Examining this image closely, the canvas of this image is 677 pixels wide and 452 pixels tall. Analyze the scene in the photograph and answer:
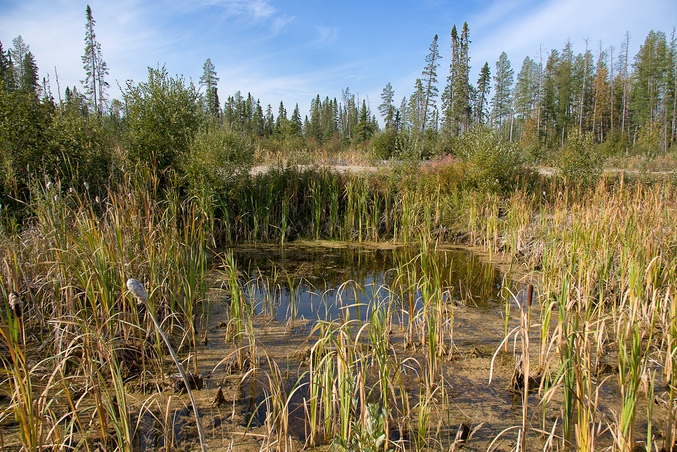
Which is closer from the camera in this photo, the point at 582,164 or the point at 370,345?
the point at 370,345

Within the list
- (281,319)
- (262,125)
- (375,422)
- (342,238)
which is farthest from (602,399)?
(262,125)

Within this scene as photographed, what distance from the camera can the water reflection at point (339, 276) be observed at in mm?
4414

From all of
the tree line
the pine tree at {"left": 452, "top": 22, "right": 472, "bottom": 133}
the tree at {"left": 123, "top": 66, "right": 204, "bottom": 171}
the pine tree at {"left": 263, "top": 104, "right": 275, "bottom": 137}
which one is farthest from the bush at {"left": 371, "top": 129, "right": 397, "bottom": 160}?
the pine tree at {"left": 263, "top": 104, "right": 275, "bottom": 137}

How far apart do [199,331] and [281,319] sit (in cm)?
84

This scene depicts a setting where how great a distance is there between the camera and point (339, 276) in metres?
5.95

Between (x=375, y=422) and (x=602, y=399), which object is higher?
(x=375, y=422)

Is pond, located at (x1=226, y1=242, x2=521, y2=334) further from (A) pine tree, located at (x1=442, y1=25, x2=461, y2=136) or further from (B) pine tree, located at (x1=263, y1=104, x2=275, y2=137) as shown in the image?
(B) pine tree, located at (x1=263, y1=104, x2=275, y2=137)

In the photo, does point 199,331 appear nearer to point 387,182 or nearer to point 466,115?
point 387,182

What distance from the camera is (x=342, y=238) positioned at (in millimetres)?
8359

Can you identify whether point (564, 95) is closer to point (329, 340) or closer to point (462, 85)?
point (462, 85)

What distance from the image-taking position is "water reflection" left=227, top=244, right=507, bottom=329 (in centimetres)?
441

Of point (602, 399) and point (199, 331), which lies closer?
point (602, 399)

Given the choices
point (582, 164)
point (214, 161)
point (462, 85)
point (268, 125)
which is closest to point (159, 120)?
point (214, 161)

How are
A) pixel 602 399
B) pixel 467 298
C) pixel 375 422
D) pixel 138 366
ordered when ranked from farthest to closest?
pixel 467 298 → pixel 138 366 → pixel 602 399 → pixel 375 422
